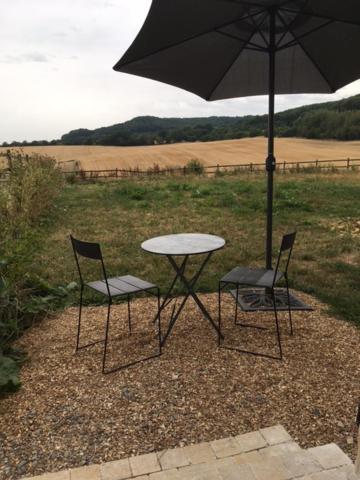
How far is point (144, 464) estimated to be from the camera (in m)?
1.93

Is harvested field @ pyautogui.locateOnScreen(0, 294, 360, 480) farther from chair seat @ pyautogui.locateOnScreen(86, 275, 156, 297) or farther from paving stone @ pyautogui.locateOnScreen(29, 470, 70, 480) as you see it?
chair seat @ pyautogui.locateOnScreen(86, 275, 156, 297)

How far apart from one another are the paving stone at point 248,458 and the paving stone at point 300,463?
11cm

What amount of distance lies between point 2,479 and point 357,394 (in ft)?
6.86

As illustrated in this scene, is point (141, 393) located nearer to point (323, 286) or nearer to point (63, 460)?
point (63, 460)

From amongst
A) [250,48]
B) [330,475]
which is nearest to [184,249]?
[330,475]

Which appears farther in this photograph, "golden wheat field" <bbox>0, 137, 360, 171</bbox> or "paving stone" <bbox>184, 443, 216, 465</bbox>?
"golden wheat field" <bbox>0, 137, 360, 171</bbox>

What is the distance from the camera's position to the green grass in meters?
5.05

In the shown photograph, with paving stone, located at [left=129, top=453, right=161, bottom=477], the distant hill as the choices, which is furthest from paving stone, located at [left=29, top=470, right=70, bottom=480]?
the distant hill

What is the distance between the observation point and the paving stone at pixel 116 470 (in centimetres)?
185

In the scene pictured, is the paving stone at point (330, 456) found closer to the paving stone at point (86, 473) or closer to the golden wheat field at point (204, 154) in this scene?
the paving stone at point (86, 473)

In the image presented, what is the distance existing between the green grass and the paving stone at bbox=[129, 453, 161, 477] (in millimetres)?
2538

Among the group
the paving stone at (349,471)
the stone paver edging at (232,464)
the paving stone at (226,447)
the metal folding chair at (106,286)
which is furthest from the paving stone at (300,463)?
the metal folding chair at (106,286)

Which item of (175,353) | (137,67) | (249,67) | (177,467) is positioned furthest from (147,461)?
(249,67)

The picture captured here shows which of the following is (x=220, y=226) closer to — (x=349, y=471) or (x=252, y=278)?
(x=252, y=278)
